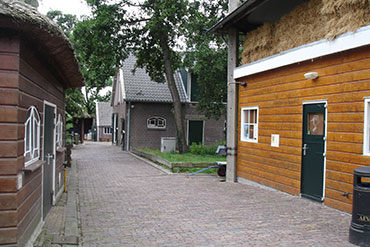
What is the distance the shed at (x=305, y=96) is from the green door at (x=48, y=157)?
534 centimetres

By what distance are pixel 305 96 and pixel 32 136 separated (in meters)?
5.75

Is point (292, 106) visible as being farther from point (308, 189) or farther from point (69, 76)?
point (69, 76)

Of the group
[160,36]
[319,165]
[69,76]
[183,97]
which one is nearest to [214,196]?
[319,165]

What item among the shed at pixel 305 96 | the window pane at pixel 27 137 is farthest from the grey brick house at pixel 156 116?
the window pane at pixel 27 137

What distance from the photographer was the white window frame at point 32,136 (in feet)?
16.6

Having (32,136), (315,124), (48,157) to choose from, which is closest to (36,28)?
(32,136)

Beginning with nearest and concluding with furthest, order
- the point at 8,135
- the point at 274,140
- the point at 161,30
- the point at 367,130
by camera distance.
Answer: the point at 8,135, the point at 367,130, the point at 274,140, the point at 161,30

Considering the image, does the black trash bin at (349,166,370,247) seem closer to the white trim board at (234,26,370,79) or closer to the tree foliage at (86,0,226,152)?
the white trim board at (234,26,370,79)

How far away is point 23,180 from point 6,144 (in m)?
0.64

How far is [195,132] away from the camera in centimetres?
2492

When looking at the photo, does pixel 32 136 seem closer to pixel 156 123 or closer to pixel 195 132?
pixel 156 123

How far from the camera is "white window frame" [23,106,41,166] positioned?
5059 mm

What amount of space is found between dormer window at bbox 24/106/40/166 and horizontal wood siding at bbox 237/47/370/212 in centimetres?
544

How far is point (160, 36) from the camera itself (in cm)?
1858
